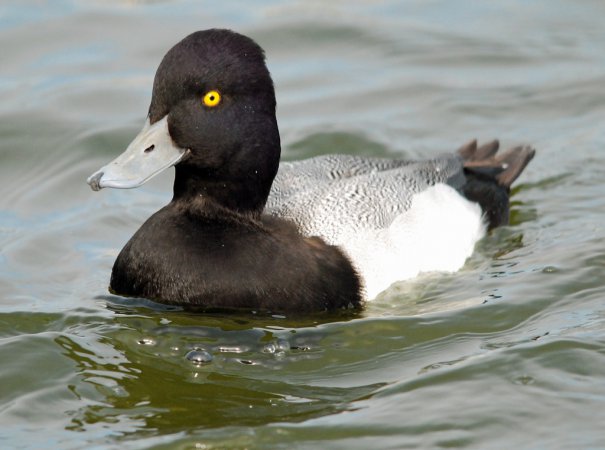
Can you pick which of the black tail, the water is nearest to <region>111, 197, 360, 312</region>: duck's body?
the water

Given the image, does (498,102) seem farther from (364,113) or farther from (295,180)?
(295,180)

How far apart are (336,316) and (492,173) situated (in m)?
2.61

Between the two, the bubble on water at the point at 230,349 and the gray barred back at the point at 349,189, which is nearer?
the bubble on water at the point at 230,349

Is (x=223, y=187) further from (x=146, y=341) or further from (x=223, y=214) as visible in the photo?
(x=146, y=341)

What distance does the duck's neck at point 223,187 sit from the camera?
23.2 feet

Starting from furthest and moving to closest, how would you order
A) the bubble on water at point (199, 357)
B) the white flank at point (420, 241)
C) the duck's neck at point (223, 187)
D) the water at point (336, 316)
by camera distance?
1. the white flank at point (420, 241)
2. the duck's neck at point (223, 187)
3. the bubble on water at point (199, 357)
4. the water at point (336, 316)

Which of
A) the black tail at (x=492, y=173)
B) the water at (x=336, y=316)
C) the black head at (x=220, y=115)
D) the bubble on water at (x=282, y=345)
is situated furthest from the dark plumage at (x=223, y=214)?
the black tail at (x=492, y=173)

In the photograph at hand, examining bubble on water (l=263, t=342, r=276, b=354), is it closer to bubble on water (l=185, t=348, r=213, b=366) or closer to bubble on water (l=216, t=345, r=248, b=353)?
bubble on water (l=216, t=345, r=248, b=353)

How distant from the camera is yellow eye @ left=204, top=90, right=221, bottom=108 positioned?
6848 mm

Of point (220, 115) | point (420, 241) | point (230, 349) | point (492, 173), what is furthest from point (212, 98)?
point (492, 173)

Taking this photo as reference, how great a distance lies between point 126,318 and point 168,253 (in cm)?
49

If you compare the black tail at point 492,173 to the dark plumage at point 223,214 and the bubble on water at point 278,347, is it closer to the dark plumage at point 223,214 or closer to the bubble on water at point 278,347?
the dark plumage at point 223,214

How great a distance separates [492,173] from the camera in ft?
30.3

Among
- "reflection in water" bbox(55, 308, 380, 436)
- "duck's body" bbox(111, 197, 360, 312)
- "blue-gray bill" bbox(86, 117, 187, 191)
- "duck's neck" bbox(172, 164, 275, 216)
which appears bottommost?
"reflection in water" bbox(55, 308, 380, 436)
